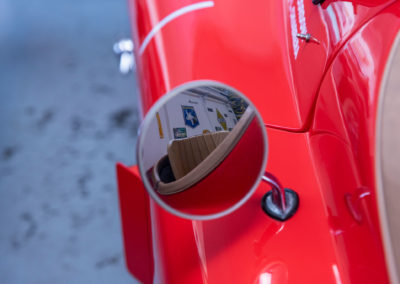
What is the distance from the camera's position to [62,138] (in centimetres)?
181

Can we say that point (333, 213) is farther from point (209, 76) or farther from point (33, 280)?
point (33, 280)

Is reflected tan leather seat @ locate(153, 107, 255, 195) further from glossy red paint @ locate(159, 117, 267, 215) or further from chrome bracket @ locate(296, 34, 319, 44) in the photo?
chrome bracket @ locate(296, 34, 319, 44)

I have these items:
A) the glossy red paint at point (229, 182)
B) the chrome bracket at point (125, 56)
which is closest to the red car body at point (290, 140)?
the glossy red paint at point (229, 182)

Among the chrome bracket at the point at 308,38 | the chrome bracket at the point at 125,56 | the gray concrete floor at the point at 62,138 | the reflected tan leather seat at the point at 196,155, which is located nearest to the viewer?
the reflected tan leather seat at the point at 196,155

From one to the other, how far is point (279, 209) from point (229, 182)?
0.45 ft

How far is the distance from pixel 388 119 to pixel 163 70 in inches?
26.9

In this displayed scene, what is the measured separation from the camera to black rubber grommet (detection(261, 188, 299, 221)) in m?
0.66

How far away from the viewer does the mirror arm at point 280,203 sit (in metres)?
0.65

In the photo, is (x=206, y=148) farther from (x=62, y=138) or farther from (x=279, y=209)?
(x=62, y=138)

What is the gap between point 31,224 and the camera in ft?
5.18

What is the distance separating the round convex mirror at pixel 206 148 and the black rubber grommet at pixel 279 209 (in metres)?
0.12

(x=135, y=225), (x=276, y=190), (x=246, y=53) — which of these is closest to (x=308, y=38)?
(x=246, y=53)

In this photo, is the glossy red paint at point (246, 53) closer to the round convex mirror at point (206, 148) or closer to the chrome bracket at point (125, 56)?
the round convex mirror at point (206, 148)

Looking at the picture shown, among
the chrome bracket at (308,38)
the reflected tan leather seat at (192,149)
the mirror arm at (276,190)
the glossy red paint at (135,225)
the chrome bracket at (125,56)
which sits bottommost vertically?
the glossy red paint at (135,225)
